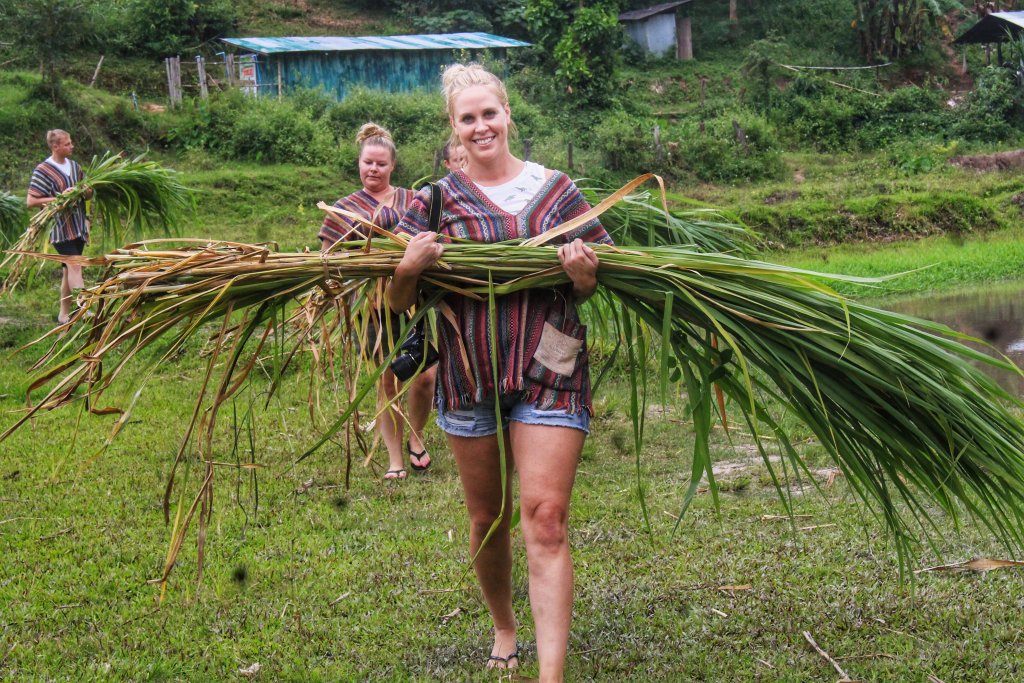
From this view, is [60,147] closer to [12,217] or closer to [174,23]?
[12,217]

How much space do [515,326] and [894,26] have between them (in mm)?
26263

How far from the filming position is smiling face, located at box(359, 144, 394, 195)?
539cm

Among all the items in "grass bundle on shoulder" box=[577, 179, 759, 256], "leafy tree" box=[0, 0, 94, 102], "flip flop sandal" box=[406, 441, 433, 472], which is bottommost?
"flip flop sandal" box=[406, 441, 433, 472]

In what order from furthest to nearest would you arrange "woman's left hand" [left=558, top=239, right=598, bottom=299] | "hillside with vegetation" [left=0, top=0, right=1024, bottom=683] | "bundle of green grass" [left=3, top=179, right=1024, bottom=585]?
"hillside with vegetation" [left=0, top=0, right=1024, bottom=683]
"woman's left hand" [left=558, top=239, right=598, bottom=299]
"bundle of green grass" [left=3, top=179, right=1024, bottom=585]

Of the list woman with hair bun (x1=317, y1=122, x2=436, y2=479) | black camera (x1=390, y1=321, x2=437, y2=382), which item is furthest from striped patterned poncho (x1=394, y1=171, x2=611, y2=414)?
woman with hair bun (x1=317, y1=122, x2=436, y2=479)

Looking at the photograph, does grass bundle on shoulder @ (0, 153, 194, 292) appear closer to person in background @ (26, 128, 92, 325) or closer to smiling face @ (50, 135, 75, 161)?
person in background @ (26, 128, 92, 325)

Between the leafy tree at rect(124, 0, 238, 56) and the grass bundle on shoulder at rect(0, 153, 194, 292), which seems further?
the leafy tree at rect(124, 0, 238, 56)

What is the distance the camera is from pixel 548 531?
9.47 ft

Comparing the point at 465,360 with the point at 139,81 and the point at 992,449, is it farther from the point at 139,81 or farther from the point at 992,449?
the point at 139,81

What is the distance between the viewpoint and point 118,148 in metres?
17.6

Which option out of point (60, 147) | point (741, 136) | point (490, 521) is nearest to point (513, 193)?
point (490, 521)

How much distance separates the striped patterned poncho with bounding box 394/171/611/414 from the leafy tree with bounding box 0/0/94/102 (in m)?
16.5

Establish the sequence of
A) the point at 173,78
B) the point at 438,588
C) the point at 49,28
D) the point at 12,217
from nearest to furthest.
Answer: the point at 438,588 < the point at 12,217 < the point at 49,28 < the point at 173,78

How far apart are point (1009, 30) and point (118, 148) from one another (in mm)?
17033
